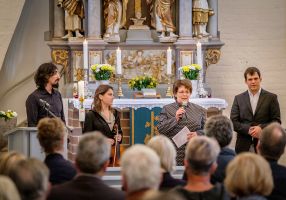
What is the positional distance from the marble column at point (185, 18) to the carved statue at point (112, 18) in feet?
2.64

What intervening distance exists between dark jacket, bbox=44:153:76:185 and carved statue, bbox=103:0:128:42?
5.39 meters

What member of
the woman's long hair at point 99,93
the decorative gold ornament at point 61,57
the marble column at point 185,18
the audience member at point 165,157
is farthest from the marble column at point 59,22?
the audience member at point 165,157

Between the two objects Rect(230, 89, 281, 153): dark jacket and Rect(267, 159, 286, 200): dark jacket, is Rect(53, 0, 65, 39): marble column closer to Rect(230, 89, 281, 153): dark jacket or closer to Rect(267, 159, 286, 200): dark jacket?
Rect(230, 89, 281, 153): dark jacket

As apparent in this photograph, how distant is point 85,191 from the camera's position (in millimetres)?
3611

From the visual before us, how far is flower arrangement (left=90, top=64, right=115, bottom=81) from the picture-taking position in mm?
8969

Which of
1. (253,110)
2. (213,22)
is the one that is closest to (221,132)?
(253,110)

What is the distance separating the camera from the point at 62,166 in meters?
4.33

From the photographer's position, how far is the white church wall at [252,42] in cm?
1099

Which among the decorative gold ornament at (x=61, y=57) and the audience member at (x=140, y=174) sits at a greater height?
the decorative gold ornament at (x=61, y=57)

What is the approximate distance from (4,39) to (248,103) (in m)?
4.58

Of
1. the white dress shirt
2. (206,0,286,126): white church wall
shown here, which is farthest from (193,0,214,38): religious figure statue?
the white dress shirt

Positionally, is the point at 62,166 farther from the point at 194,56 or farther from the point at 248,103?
the point at 194,56

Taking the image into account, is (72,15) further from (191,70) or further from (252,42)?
(252,42)

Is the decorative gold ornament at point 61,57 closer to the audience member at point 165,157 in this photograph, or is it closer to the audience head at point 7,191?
the audience member at point 165,157
